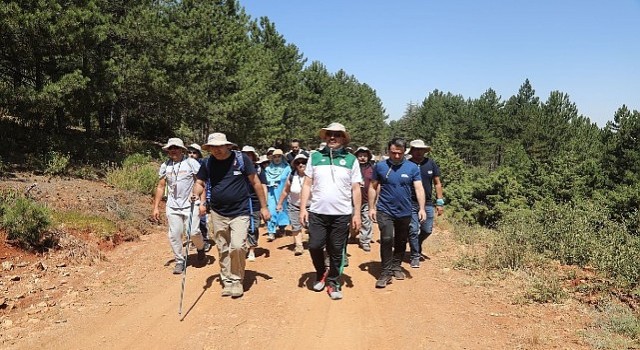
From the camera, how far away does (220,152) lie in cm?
550

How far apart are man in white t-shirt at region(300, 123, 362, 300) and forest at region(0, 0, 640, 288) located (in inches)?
125

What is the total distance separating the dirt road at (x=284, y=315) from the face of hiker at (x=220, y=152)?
1772mm

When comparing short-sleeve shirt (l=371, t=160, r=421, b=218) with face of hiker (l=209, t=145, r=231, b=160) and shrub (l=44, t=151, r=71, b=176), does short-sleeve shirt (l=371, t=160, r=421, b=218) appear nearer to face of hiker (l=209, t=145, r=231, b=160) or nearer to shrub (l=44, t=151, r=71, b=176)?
face of hiker (l=209, t=145, r=231, b=160)

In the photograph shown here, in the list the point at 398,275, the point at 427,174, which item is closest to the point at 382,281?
the point at 398,275

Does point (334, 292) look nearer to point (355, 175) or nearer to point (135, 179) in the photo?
point (355, 175)

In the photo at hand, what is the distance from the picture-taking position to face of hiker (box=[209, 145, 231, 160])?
546cm

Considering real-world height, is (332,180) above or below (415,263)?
above

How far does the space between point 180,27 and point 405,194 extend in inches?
668

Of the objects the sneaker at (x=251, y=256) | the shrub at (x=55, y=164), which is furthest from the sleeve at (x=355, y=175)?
the shrub at (x=55, y=164)

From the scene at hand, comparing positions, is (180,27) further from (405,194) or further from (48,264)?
(405,194)

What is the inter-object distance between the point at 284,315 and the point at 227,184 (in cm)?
173

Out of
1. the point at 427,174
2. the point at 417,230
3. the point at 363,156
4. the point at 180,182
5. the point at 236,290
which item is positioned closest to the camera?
the point at 236,290

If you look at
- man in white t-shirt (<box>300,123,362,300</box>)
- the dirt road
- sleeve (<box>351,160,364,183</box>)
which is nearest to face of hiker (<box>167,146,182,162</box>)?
the dirt road

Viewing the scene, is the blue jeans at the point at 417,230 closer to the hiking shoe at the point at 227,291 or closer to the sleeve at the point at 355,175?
the sleeve at the point at 355,175
